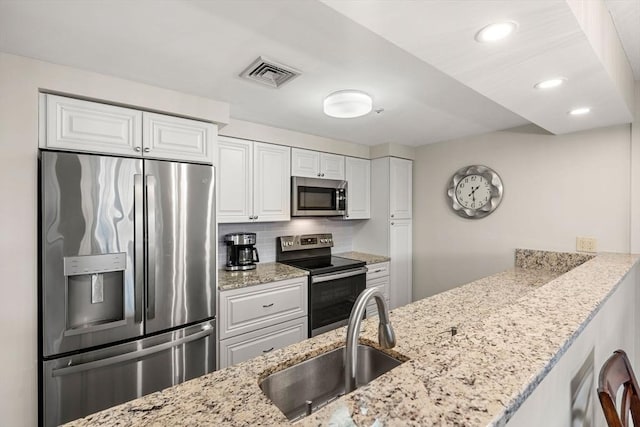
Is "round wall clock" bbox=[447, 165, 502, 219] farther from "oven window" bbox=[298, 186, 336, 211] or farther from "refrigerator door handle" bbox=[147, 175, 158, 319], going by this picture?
"refrigerator door handle" bbox=[147, 175, 158, 319]

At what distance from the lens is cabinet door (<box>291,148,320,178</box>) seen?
2.99 m

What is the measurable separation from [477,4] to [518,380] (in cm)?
100

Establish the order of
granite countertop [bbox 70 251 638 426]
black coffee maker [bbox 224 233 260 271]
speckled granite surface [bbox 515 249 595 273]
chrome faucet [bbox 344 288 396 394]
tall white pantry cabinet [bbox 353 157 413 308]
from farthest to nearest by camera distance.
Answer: tall white pantry cabinet [bbox 353 157 413 308]
black coffee maker [bbox 224 233 260 271]
speckled granite surface [bbox 515 249 595 273]
chrome faucet [bbox 344 288 396 394]
granite countertop [bbox 70 251 638 426]

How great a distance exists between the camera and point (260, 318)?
7.86 ft

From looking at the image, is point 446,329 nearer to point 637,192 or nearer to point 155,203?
point 155,203

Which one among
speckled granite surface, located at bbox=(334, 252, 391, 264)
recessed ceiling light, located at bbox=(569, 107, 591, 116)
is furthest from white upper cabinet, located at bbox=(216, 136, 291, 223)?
recessed ceiling light, located at bbox=(569, 107, 591, 116)

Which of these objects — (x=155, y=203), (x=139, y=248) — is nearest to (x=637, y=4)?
(x=155, y=203)

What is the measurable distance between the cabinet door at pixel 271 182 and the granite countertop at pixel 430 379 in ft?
5.76

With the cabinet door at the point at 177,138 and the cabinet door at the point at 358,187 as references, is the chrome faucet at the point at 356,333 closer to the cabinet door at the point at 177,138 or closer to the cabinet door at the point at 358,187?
the cabinet door at the point at 177,138

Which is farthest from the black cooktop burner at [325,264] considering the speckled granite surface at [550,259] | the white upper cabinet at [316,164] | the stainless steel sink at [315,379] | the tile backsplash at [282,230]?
the stainless steel sink at [315,379]

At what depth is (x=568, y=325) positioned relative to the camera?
0.86 m

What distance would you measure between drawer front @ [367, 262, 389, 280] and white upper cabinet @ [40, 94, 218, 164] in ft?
6.45

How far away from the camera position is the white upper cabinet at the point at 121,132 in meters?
1.60

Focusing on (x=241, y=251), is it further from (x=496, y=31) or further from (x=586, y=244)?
(x=586, y=244)
